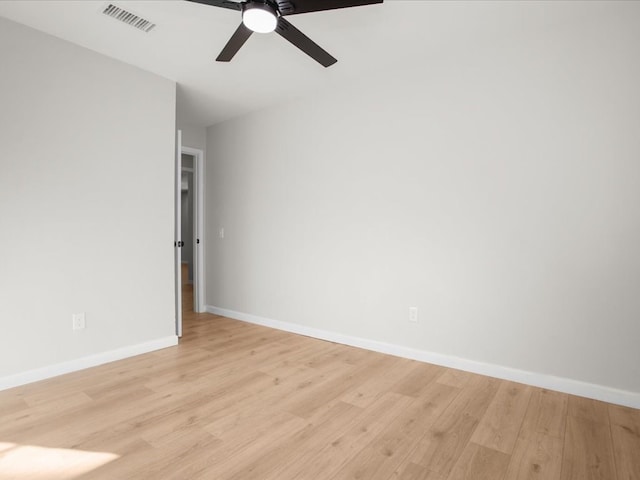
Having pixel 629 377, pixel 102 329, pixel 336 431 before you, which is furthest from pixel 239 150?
pixel 629 377

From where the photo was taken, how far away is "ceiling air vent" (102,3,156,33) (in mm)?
2271

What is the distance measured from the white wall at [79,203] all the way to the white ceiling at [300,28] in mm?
278

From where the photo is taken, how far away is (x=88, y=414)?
203 centimetres

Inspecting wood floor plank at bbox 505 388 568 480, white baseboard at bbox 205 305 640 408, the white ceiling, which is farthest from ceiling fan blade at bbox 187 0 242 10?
white baseboard at bbox 205 305 640 408

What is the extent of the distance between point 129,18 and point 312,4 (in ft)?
4.86

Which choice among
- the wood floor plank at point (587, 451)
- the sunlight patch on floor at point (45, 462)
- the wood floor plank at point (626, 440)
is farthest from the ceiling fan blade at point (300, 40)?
the wood floor plank at point (626, 440)

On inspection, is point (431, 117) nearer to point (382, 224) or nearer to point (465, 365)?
point (382, 224)

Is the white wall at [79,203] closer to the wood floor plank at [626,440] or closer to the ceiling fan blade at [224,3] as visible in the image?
the ceiling fan blade at [224,3]

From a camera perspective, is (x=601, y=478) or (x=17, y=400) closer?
(x=601, y=478)

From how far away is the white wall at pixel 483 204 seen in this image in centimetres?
222

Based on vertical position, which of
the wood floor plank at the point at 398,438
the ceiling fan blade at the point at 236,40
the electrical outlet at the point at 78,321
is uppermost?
the ceiling fan blade at the point at 236,40

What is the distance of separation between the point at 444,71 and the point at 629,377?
262cm

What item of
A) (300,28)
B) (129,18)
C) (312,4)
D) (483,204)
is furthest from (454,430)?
(129,18)

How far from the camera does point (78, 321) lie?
8.93ft
